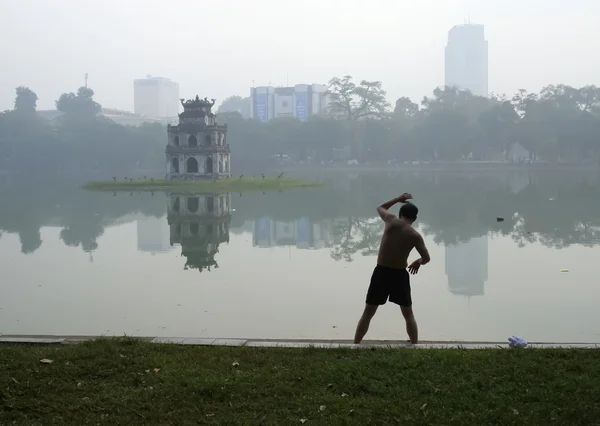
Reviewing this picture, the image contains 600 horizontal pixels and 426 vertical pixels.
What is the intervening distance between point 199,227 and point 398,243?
47.7 ft

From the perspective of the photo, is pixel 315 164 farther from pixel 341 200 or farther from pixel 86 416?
pixel 86 416

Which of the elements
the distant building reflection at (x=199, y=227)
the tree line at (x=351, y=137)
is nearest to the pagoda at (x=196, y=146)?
the distant building reflection at (x=199, y=227)

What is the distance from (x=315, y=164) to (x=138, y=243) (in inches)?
2501

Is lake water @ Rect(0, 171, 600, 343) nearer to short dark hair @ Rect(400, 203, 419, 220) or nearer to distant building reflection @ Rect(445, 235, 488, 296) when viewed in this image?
distant building reflection @ Rect(445, 235, 488, 296)

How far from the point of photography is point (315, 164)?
79.1 meters

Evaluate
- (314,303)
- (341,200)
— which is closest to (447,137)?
(341,200)

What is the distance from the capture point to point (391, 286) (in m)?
6.04

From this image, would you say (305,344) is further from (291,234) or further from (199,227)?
(199,227)

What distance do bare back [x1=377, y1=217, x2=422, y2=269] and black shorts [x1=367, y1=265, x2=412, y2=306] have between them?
0.06m

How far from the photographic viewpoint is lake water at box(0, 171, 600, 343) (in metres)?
7.92

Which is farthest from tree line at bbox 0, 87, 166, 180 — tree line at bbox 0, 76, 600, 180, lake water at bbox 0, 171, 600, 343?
lake water at bbox 0, 171, 600, 343

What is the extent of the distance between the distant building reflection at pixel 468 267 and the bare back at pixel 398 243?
3.99m

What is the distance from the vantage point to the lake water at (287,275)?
7918 mm

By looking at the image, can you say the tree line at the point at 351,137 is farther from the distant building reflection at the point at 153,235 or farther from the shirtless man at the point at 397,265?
the shirtless man at the point at 397,265
